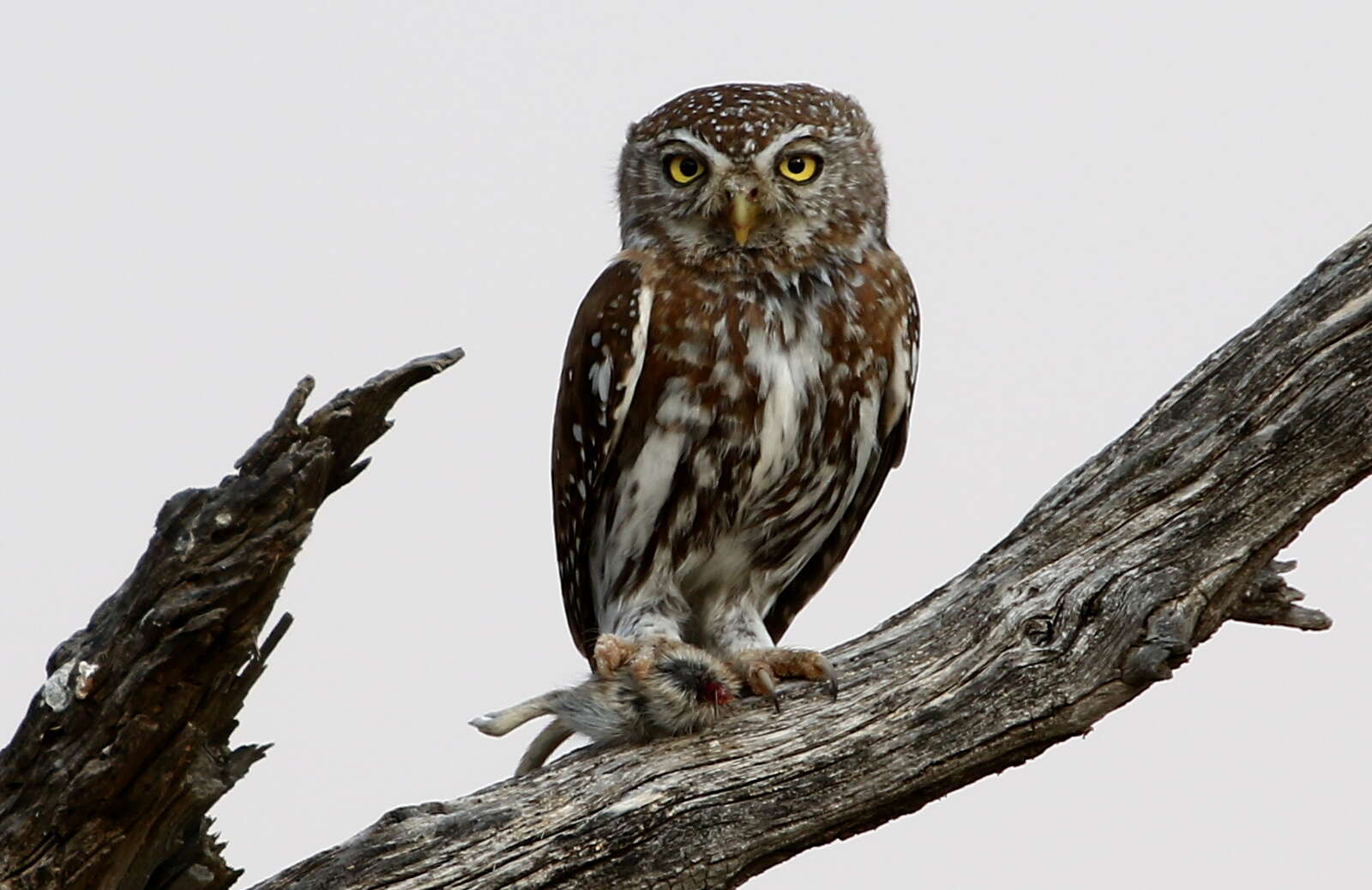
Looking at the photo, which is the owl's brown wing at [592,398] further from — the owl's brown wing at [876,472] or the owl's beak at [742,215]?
the owl's brown wing at [876,472]

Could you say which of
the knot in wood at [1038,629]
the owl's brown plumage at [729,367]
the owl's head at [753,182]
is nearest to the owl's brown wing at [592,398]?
the owl's brown plumage at [729,367]

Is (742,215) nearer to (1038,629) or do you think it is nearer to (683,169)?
(683,169)

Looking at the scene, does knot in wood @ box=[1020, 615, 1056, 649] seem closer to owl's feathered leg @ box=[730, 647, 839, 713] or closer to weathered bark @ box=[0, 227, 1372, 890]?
weathered bark @ box=[0, 227, 1372, 890]

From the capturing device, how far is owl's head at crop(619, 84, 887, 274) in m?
4.17

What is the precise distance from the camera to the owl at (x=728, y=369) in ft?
13.6

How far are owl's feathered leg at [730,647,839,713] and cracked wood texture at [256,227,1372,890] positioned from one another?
38 mm

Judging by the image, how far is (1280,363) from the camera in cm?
369

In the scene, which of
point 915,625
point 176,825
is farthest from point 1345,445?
point 176,825

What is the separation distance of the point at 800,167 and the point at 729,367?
576 millimetres

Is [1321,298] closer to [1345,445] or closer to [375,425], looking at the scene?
[1345,445]

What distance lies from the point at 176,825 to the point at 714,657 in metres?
1.28

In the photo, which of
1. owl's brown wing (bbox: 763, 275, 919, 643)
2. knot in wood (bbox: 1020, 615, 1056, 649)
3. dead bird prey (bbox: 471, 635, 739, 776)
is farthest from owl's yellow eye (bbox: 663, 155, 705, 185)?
knot in wood (bbox: 1020, 615, 1056, 649)

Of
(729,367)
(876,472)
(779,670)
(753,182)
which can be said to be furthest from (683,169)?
(779,670)

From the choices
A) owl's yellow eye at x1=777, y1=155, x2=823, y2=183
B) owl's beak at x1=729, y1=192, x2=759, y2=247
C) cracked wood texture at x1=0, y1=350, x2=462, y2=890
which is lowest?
cracked wood texture at x1=0, y1=350, x2=462, y2=890
